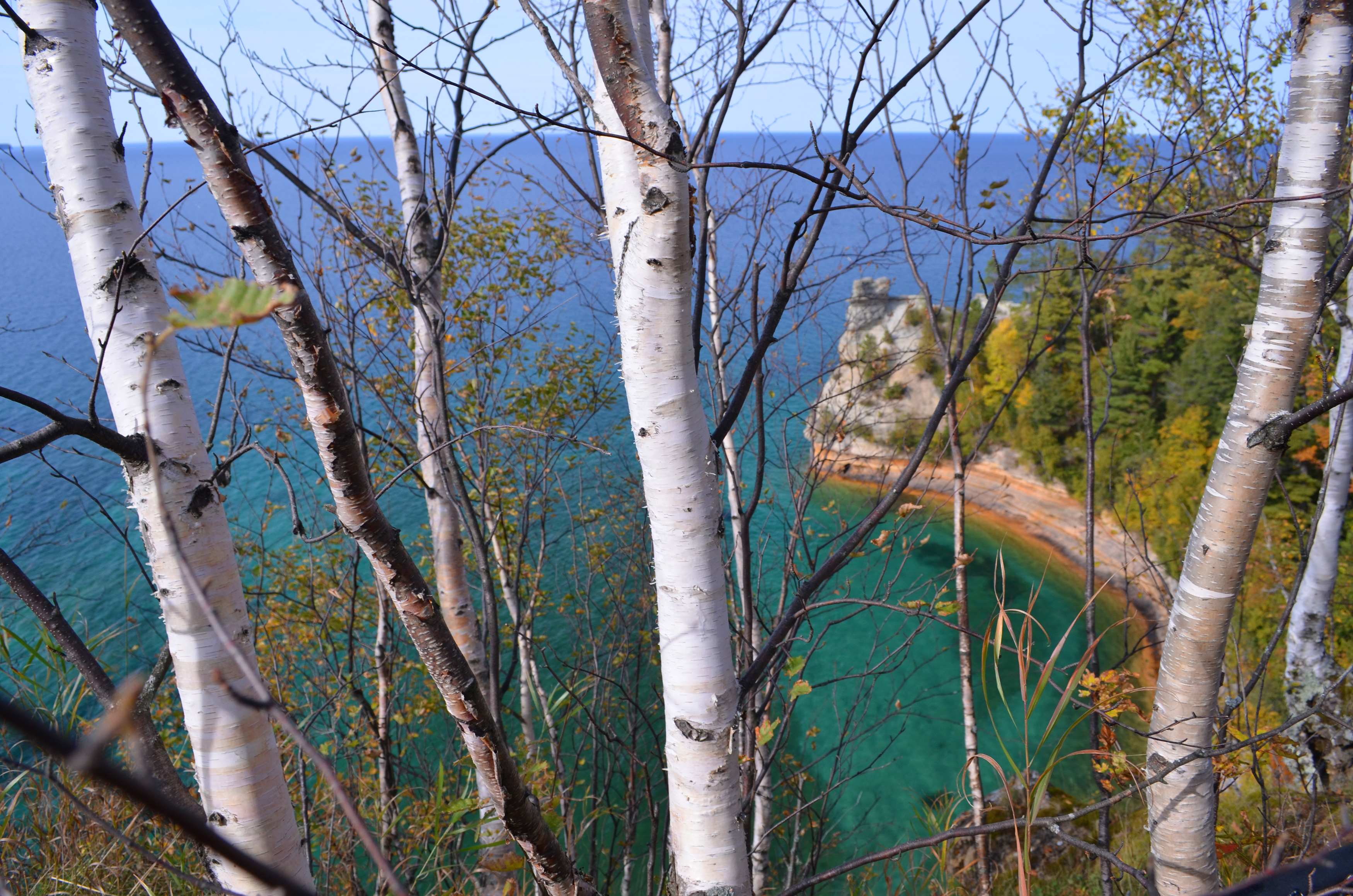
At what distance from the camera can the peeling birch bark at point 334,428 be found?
1036mm

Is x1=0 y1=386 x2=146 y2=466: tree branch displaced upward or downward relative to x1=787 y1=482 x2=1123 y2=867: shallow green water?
upward

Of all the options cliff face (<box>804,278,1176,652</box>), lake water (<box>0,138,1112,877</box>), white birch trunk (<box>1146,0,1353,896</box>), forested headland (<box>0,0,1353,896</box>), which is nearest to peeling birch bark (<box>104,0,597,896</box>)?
forested headland (<box>0,0,1353,896</box>)

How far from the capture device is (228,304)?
499 mm

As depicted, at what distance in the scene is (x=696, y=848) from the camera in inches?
60.7

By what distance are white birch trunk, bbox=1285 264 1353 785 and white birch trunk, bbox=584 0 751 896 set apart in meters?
4.01

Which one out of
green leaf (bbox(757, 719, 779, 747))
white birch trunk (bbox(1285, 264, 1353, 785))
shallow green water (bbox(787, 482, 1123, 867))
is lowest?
shallow green water (bbox(787, 482, 1123, 867))

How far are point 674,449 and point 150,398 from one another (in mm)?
1081

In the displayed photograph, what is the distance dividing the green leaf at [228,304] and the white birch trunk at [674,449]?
0.87 metres

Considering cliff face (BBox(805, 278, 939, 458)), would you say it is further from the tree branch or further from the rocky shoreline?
the tree branch

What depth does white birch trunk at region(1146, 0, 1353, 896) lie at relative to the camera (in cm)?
177

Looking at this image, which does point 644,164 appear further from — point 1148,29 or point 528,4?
point 1148,29

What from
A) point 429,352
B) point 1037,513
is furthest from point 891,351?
point 429,352

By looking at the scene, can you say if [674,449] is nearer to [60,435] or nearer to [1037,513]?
[60,435]

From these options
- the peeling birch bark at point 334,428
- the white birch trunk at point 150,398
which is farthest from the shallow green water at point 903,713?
the white birch trunk at point 150,398
